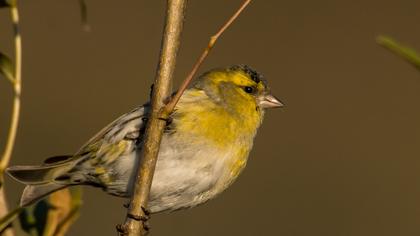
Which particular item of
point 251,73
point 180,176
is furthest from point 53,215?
point 251,73

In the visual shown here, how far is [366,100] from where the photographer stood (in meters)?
8.57

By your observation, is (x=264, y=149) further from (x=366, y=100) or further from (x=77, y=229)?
(x=77, y=229)

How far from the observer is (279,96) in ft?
26.6

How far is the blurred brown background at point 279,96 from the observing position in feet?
22.2

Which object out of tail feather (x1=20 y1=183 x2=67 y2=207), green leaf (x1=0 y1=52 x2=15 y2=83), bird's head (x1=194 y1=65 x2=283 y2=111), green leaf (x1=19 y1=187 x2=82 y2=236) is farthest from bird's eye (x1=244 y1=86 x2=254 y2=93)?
green leaf (x1=0 y1=52 x2=15 y2=83)

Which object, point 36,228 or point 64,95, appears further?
point 64,95

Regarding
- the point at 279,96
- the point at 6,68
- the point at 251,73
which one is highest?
the point at 279,96

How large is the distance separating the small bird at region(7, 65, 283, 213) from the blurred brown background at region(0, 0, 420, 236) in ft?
11.0

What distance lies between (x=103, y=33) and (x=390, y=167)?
3.18 meters

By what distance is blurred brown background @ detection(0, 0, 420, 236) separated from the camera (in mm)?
6773

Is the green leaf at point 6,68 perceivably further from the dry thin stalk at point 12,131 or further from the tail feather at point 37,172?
the tail feather at point 37,172

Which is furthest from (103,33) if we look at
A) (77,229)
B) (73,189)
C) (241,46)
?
(73,189)

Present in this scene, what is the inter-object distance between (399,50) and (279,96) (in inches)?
273

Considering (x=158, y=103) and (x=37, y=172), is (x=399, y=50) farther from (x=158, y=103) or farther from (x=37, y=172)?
(x=37, y=172)
